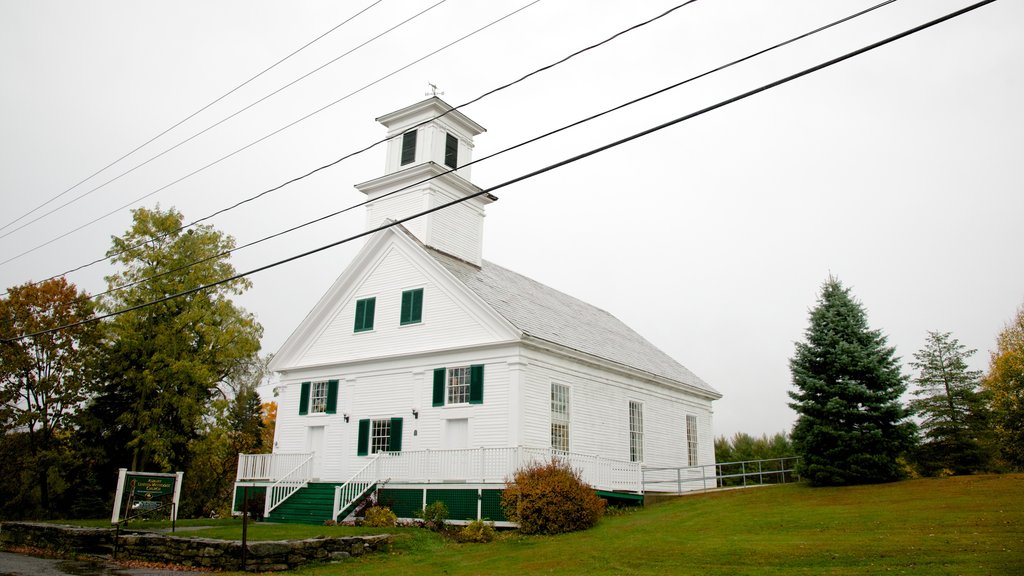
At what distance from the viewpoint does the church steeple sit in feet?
81.3

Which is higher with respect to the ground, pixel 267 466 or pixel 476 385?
pixel 476 385

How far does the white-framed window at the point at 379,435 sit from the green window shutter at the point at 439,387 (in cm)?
205

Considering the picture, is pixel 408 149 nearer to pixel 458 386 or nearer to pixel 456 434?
pixel 458 386

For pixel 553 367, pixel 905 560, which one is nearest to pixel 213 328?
pixel 553 367

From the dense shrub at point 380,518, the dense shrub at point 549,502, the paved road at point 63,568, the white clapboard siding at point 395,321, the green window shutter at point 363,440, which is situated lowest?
the paved road at point 63,568

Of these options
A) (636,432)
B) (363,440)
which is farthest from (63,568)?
(636,432)

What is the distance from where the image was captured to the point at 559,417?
2134cm

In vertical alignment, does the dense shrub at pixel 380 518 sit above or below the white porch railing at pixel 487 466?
below

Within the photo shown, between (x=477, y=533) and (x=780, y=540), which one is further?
(x=477, y=533)

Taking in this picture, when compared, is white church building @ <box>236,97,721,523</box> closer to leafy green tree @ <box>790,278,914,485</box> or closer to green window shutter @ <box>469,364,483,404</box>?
green window shutter @ <box>469,364,483,404</box>

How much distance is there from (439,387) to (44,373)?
21.8 metres

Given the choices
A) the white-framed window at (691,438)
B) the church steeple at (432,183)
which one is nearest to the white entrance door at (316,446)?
the church steeple at (432,183)

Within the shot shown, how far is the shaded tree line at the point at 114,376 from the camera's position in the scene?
31219mm

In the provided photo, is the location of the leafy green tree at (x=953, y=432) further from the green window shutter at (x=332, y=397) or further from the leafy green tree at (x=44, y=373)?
the leafy green tree at (x=44, y=373)
